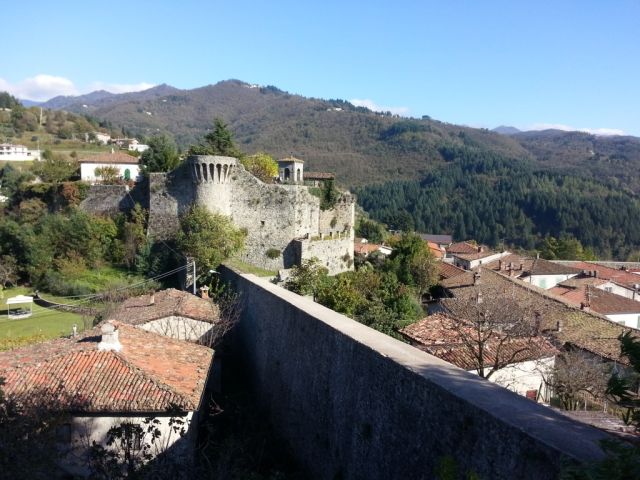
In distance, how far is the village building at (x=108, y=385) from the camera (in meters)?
8.10

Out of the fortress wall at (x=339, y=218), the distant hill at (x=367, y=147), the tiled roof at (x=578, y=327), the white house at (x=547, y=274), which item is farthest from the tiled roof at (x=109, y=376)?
the distant hill at (x=367, y=147)

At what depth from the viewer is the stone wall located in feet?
92.6

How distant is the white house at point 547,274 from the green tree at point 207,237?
856 inches

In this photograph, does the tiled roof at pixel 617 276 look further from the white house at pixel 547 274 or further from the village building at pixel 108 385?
the village building at pixel 108 385

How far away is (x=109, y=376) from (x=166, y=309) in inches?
223

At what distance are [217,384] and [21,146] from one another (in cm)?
6607

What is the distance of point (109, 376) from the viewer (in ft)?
30.6

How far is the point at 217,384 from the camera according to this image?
46.2 ft

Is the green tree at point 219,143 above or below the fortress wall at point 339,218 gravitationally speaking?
above

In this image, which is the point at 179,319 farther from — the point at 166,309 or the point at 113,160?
the point at 113,160

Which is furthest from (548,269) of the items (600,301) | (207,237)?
(207,237)

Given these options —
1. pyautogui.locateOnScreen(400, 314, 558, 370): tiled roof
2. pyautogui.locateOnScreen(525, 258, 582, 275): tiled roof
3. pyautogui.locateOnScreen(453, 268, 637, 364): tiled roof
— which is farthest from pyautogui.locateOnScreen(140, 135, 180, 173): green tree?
pyautogui.locateOnScreen(525, 258, 582, 275): tiled roof

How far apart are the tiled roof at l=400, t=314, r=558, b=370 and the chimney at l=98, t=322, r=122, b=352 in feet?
22.7

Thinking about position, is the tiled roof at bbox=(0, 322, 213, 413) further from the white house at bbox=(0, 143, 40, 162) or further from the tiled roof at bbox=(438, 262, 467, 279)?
the white house at bbox=(0, 143, 40, 162)
